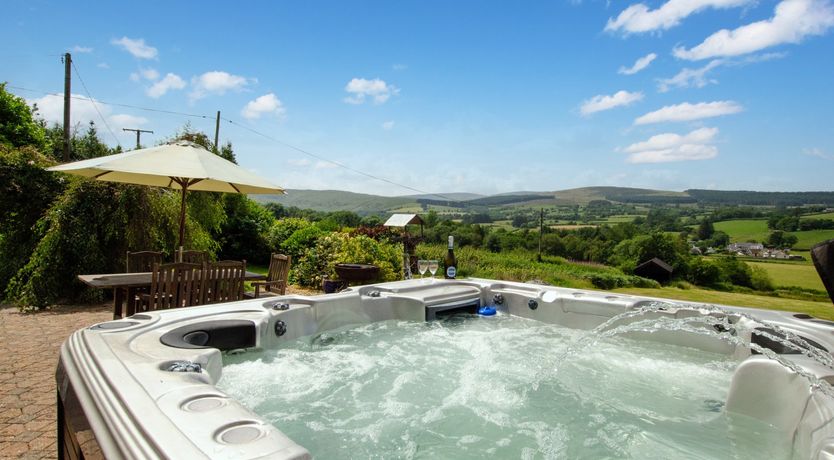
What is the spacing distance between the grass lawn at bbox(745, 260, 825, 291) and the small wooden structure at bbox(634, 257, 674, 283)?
199 cm

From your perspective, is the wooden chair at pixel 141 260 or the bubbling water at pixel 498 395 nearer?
the bubbling water at pixel 498 395

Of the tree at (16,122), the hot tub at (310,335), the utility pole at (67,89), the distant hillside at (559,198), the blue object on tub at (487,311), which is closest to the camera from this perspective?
the hot tub at (310,335)

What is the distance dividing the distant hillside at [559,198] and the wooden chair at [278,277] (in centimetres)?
72

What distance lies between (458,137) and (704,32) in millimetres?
7501

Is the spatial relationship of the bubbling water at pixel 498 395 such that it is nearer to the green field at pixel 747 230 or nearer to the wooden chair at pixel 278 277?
the wooden chair at pixel 278 277

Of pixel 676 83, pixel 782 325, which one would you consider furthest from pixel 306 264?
pixel 676 83

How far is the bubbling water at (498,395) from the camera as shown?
1819 millimetres

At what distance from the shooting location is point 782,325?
8.89ft

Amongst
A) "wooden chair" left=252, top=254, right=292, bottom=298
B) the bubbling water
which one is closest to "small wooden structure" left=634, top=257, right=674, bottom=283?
the bubbling water

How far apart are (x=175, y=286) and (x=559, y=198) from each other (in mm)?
32569

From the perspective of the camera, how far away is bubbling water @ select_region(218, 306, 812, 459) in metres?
1.82

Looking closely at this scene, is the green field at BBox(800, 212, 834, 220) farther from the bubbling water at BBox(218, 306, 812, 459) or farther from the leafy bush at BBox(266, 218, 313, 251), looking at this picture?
the leafy bush at BBox(266, 218, 313, 251)

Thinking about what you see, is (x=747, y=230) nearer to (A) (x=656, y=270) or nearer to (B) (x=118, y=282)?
(A) (x=656, y=270)

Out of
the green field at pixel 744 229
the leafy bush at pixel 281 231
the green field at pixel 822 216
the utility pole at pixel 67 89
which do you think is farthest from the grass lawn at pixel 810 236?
the utility pole at pixel 67 89
